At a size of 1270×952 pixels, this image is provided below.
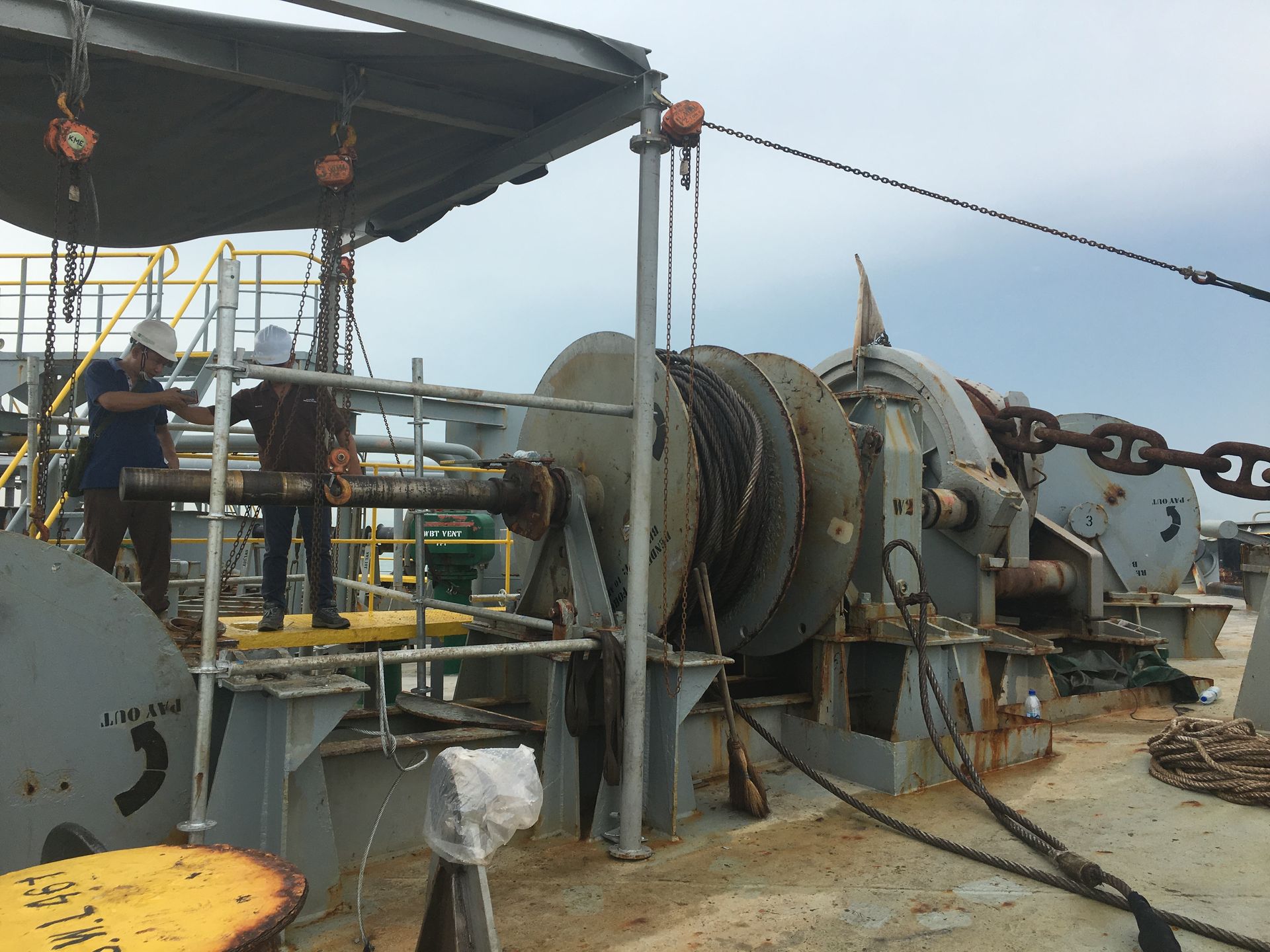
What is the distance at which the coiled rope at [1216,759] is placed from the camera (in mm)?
4520

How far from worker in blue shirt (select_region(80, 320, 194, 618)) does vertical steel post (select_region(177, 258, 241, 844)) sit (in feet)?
4.15

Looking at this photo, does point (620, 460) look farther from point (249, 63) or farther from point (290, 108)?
point (249, 63)

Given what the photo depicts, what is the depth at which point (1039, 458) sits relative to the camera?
8.13 meters

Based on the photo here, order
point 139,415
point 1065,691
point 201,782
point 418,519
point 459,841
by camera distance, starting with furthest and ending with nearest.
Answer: point 1065,691, point 418,519, point 139,415, point 201,782, point 459,841

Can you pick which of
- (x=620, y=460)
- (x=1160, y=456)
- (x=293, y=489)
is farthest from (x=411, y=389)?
(x=1160, y=456)

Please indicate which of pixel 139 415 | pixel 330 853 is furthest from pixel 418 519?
pixel 330 853

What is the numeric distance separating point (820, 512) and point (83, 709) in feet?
11.7

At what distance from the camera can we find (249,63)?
376cm

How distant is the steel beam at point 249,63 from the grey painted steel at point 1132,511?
22.9ft

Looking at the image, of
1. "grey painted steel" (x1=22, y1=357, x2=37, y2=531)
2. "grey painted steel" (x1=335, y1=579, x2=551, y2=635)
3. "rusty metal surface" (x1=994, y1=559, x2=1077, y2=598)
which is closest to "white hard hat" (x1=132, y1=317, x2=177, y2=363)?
"grey painted steel" (x1=22, y1=357, x2=37, y2=531)

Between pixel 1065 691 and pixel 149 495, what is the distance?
244 inches

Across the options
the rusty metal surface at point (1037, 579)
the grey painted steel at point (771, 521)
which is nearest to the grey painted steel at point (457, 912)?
the grey painted steel at point (771, 521)

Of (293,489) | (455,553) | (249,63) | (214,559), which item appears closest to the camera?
(214,559)

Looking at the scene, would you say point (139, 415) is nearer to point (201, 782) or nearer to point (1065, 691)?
point (201, 782)
